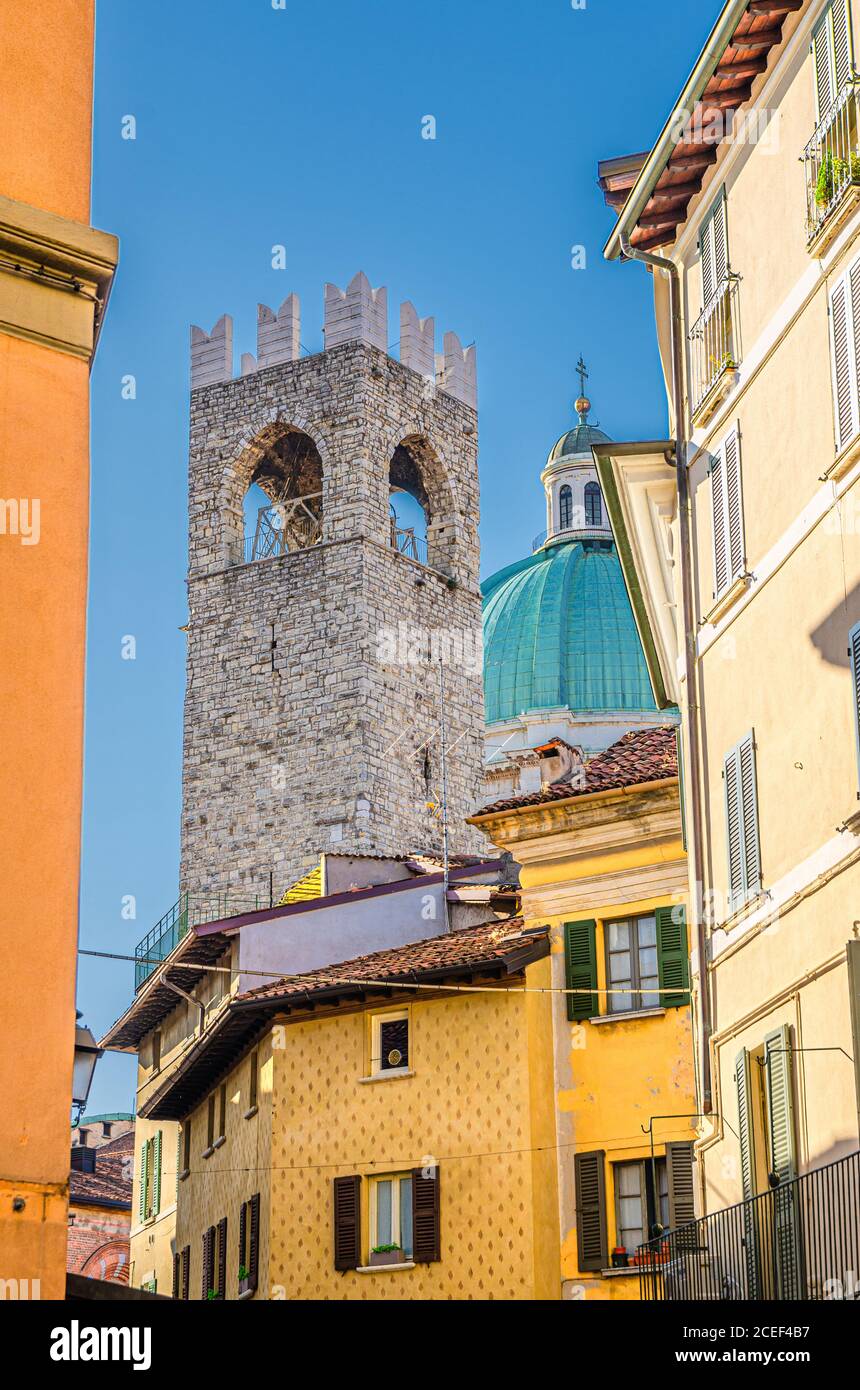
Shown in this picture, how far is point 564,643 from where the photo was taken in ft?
297

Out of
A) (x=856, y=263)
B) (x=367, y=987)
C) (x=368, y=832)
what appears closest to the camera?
(x=856, y=263)

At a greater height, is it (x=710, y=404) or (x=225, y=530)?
(x=225, y=530)

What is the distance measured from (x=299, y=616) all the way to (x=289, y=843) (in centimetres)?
672

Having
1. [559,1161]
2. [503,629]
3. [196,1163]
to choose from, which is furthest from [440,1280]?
[503,629]

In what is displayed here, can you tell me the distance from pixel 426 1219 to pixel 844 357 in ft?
47.1

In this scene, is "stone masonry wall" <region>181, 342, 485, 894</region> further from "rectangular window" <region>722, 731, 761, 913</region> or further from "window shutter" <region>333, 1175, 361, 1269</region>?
"rectangular window" <region>722, 731, 761, 913</region>

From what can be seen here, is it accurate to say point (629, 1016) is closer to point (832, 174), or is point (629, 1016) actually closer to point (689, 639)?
point (689, 639)

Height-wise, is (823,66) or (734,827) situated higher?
(823,66)

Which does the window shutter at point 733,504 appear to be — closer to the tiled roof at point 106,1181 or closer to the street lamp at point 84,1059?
the street lamp at point 84,1059

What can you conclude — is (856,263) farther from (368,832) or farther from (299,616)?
(299,616)

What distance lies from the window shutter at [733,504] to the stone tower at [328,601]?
144ft

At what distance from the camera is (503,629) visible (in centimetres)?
9225

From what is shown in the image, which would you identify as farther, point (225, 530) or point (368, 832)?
point (225, 530)

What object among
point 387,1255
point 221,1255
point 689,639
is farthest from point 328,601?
point 689,639
